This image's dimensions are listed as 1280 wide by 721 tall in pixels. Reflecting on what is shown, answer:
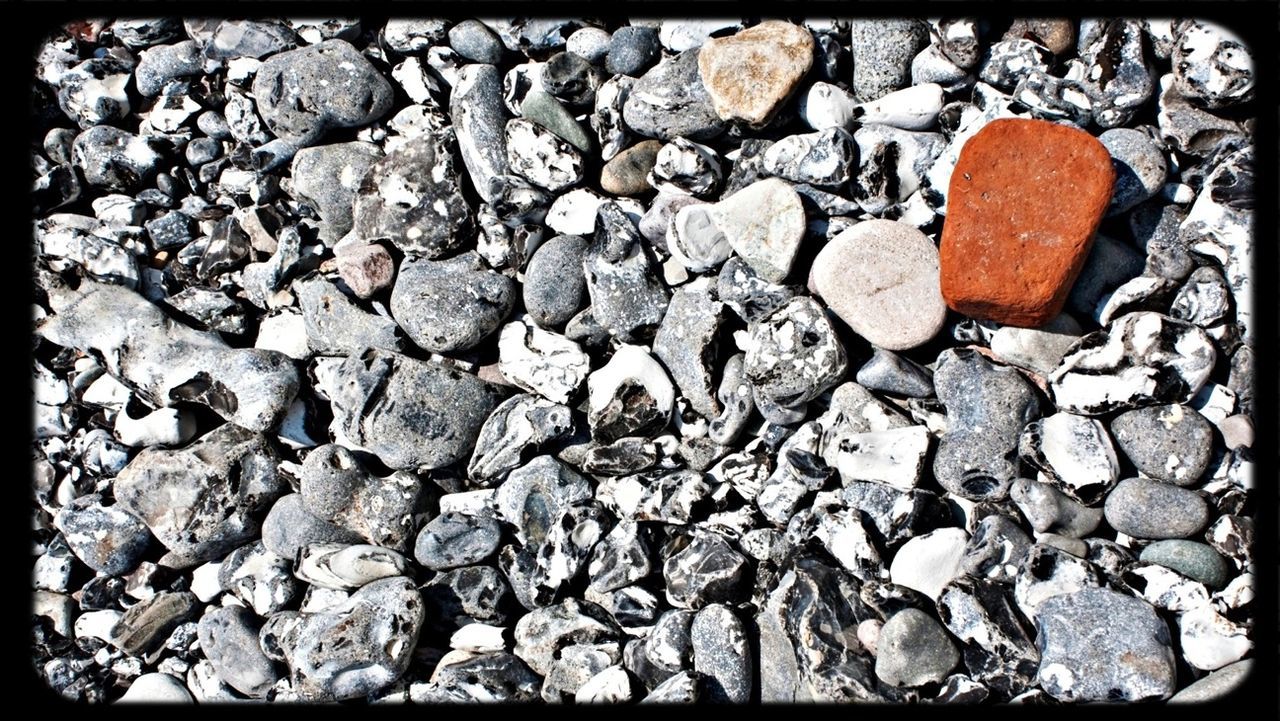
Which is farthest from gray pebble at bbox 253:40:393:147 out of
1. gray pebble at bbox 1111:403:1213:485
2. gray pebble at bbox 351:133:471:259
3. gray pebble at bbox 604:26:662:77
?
gray pebble at bbox 1111:403:1213:485

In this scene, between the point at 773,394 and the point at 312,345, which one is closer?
the point at 773,394

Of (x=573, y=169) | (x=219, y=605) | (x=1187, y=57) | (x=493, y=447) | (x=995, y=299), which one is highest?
(x=1187, y=57)

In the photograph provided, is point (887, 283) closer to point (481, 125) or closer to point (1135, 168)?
point (1135, 168)

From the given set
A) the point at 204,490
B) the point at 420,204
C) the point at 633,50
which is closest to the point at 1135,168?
the point at 633,50

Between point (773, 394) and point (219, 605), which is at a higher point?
point (773, 394)

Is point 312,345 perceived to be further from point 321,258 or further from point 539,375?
point 539,375

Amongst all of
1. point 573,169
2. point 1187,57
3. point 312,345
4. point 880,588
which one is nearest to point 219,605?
point 312,345
